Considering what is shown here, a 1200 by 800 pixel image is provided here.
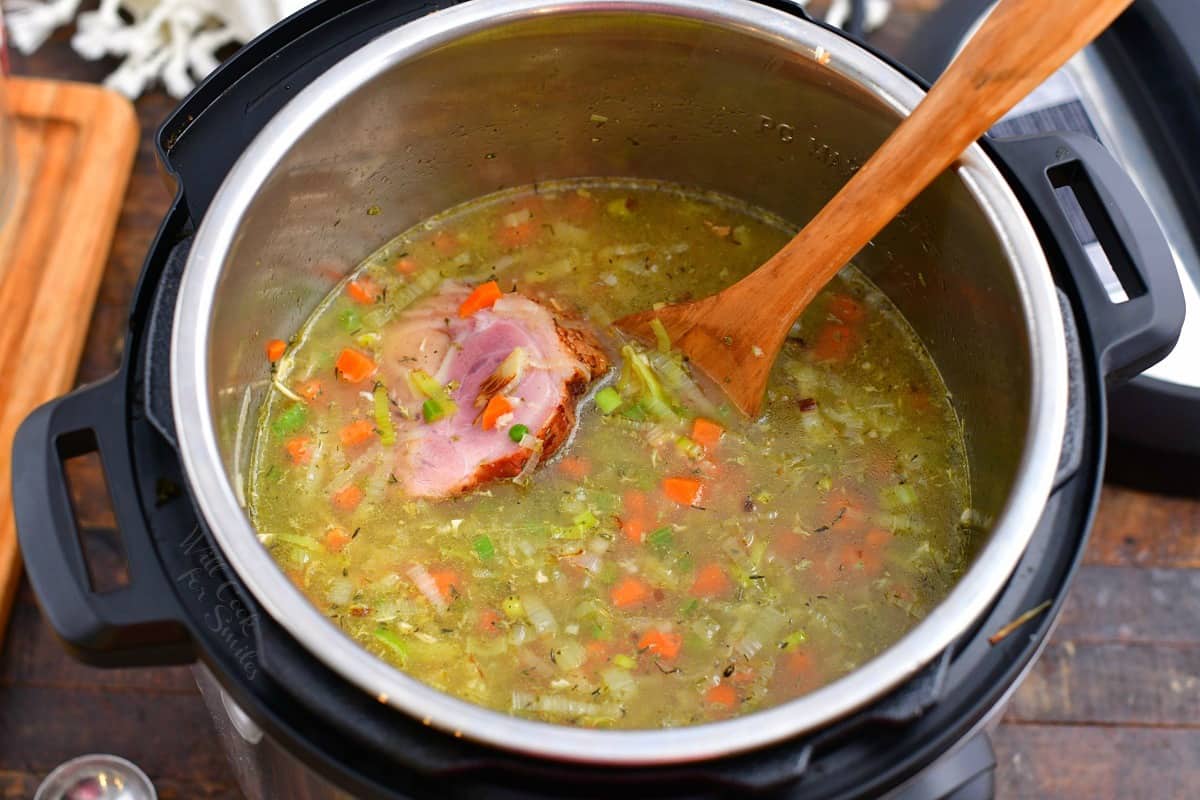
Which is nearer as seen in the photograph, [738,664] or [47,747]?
[738,664]

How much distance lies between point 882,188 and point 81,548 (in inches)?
45.8

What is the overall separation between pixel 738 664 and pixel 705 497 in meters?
0.28

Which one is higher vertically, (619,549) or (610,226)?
(610,226)

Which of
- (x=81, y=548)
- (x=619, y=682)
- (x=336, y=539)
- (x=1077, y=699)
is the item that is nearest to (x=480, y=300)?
(x=336, y=539)

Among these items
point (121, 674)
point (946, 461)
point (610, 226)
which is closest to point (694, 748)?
point (946, 461)

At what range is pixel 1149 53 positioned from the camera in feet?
7.86

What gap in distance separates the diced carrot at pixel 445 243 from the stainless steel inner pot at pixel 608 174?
7cm

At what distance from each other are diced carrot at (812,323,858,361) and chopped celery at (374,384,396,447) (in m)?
0.74

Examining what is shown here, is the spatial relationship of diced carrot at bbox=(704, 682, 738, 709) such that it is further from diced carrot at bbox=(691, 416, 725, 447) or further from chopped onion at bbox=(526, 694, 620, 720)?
diced carrot at bbox=(691, 416, 725, 447)

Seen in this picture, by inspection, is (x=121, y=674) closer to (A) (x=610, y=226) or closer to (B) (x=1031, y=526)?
(A) (x=610, y=226)

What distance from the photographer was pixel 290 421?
6.35 feet

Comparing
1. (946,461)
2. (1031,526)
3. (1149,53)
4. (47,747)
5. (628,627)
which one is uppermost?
(1149,53)

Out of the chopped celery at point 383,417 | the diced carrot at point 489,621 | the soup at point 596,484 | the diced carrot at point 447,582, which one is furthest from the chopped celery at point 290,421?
the diced carrot at point 489,621

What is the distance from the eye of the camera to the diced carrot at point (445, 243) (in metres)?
2.16
